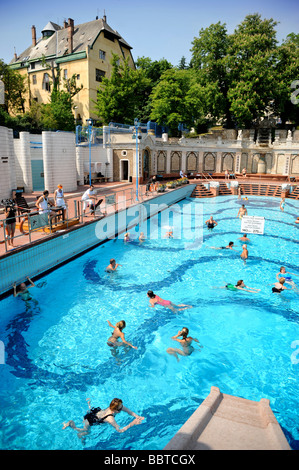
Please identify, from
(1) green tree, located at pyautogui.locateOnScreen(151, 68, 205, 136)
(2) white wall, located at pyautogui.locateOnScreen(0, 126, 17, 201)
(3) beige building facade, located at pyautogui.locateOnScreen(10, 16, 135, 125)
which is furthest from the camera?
(3) beige building facade, located at pyautogui.locateOnScreen(10, 16, 135, 125)

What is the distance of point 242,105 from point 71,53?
85.0 feet

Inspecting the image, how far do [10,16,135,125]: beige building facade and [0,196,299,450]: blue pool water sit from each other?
117 feet

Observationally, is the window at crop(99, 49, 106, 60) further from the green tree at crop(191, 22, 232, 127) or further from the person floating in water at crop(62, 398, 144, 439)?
the person floating in water at crop(62, 398, 144, 439)

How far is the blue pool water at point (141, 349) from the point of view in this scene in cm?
631

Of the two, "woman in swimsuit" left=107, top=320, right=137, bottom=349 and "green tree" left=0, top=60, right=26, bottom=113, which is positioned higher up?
"green tree" left=0, top=60, right=26, bottom=113

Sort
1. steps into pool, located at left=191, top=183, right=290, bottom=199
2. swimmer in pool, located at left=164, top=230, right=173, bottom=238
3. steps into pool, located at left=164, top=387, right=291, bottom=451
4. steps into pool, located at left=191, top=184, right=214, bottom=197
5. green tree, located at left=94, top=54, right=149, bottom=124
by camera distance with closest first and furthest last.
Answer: steps into pool, located at left=164, top=387, right=291, bottom=451
swimmer in pool, located at left=164, top=230, right=173, bottom=238
steps into pool, located at left=191, top=184, right=214, bottom=197
steps into pool, located at left=191, top=183, right=290, bottom=199
green tree, located at left=94, top=54, right=149, bottom=124

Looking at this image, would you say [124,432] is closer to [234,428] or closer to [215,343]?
[234,428]

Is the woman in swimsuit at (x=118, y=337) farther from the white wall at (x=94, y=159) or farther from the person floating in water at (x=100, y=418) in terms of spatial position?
the white wall at (x=94, y=159)

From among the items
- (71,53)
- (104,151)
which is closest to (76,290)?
(104,151)

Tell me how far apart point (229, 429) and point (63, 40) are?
57.8m

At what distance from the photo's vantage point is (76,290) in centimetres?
1183

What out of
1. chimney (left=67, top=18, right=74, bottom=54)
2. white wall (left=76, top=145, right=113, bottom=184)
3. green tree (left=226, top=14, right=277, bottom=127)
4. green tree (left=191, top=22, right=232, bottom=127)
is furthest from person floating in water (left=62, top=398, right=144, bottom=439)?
chimney (left=67, top=18, right=74, bottom=54)

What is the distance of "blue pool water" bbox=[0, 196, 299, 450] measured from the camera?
6.31 meters

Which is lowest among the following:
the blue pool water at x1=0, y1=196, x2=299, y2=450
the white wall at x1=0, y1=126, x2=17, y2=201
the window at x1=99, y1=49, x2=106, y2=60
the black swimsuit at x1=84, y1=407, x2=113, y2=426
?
the blue pool water at x1=0, y1=196, x2=299, y2=450
